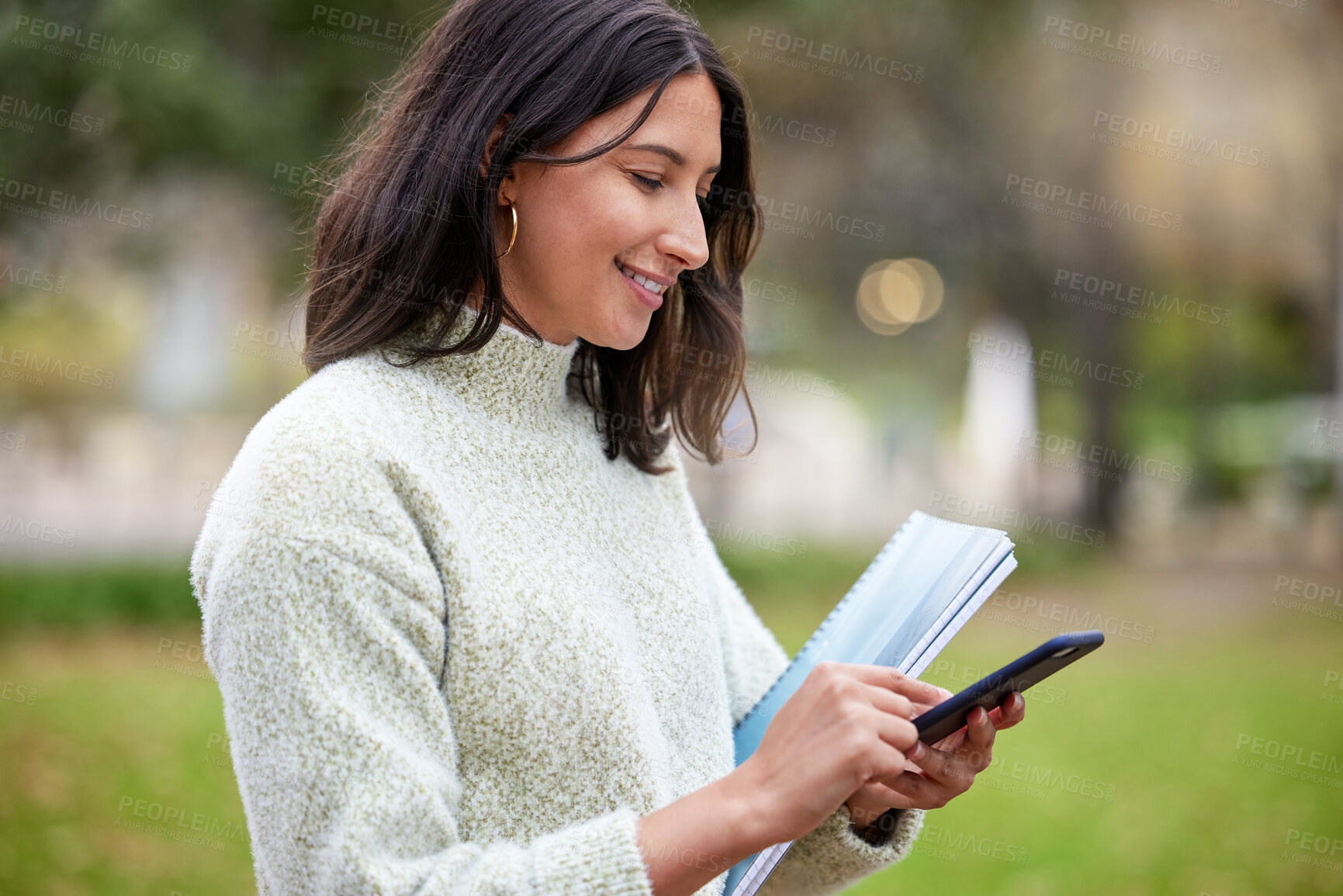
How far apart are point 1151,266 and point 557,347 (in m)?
11.6

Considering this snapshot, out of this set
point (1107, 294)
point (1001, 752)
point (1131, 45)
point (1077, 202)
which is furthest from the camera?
point (1107, 294)

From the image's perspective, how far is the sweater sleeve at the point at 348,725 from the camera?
1.15m

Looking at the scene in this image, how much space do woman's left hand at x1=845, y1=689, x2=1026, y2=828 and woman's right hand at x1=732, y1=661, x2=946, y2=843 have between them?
0.11 meters

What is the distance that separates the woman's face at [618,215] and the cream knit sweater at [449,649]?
4.4 inches

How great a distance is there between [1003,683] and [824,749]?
23cm

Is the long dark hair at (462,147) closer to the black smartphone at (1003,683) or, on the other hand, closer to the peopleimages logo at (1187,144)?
the black smartphone at (1003,683)

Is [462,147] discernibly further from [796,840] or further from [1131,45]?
[1131,45]

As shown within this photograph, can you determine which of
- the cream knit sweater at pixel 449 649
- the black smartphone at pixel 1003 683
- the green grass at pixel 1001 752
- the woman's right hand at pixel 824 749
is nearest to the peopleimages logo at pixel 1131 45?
the green grass at pixel 1001 752

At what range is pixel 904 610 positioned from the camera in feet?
5.08

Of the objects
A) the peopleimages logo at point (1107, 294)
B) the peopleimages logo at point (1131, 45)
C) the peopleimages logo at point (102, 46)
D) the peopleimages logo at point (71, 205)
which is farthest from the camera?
the peopleimages logo at point (1107, 294)

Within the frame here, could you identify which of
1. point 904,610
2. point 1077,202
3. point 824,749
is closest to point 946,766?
point 904,610

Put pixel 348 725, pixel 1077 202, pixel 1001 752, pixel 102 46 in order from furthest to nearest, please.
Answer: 1. pixel 1077 202
2. pixel 102 46
3. pixel 1001 752
4. pixel 348 725

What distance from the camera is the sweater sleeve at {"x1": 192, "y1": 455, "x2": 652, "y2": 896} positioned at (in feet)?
3.78

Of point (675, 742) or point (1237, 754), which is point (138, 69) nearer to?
point (675, 742)
